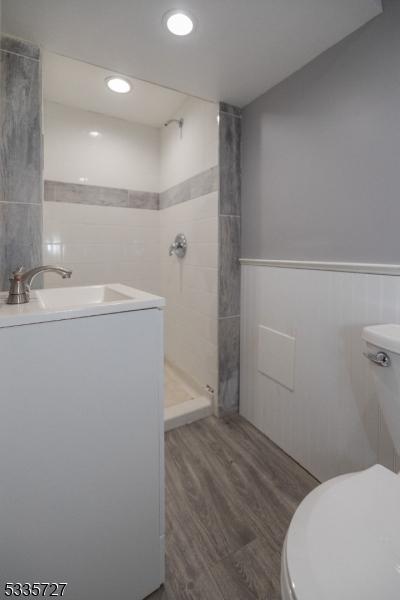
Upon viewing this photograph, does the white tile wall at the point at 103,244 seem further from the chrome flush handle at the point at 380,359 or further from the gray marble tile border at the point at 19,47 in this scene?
the chrome flush handle at the point at 380,359

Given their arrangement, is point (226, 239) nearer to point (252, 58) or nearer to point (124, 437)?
point (252, 58)

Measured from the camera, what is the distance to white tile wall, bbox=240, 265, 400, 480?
120 centimetres

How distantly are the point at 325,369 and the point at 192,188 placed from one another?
152 cm

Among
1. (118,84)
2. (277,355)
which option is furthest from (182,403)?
(118,84)

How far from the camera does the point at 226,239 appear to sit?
6.15ft

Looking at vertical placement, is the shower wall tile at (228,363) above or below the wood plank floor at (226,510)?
above

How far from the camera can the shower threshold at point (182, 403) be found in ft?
6.24

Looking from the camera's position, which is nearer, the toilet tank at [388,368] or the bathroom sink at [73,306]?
the bathroom sink at [73,306]

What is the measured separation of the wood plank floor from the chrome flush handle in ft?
2.57

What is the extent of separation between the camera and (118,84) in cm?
199

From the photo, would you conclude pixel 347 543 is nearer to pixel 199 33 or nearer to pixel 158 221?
pixel 199 33

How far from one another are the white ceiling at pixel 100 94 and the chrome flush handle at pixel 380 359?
2117mm

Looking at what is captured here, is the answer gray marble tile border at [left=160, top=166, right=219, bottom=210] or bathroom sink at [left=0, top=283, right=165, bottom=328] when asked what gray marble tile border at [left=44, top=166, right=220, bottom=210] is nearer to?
gray marble tile border at [left=160, top=166, right=219, bottom=210]

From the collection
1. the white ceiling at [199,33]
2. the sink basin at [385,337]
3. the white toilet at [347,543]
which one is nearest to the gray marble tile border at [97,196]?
the white ceiling at [199,33]
